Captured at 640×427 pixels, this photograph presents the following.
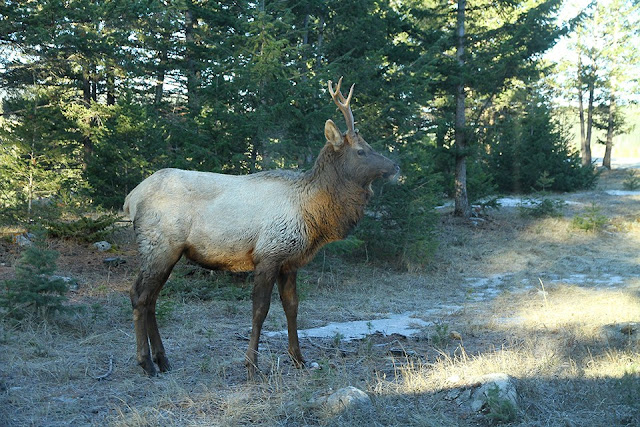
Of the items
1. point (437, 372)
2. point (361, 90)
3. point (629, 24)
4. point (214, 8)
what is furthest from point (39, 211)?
point (629, 24)

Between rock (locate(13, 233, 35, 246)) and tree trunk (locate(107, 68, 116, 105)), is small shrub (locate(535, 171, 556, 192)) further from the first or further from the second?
rock (locate(13, 233, 35, 246))

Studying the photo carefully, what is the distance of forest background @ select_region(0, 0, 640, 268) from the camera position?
10.4 meters

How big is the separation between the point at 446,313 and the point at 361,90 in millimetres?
6453

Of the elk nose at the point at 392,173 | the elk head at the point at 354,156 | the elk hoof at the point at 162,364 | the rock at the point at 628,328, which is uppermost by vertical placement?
the elk head at the point at 354,156

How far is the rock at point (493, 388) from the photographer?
14.0 feet

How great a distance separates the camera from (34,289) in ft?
23.1

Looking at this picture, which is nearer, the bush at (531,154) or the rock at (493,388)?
the rock at (493,388)

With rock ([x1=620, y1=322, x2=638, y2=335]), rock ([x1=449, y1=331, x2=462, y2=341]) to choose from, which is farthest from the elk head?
rock ([x1=620, y1=322, x2=638, y2=335])

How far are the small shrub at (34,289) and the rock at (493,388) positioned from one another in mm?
5100

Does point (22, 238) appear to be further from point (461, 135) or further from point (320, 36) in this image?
point (461, 135)

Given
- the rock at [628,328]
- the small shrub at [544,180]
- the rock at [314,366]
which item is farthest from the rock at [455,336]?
the small shrub at [544,180]

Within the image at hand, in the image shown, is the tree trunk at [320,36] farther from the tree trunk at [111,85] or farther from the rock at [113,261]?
the rock at [113,261]

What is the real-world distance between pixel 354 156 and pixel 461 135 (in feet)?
42.6

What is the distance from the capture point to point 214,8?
13.1 meters
